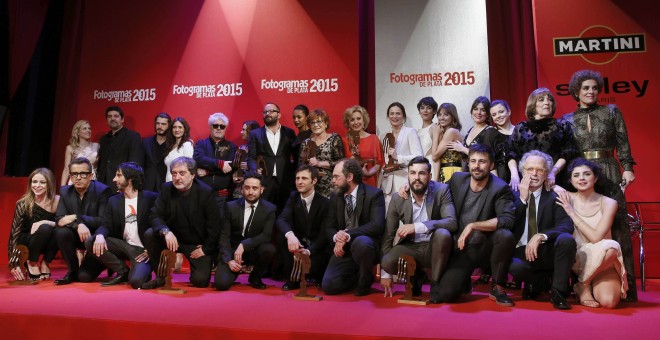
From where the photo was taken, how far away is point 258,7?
6.77m

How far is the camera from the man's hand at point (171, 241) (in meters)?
4.33

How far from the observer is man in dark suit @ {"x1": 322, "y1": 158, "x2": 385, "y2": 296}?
418cm

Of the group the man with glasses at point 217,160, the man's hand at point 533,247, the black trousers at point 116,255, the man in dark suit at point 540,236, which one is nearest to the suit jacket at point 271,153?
the man with glasses at point 217,160

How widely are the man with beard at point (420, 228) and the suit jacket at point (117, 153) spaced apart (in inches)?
128

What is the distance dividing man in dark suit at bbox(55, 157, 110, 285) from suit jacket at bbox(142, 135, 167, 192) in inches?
35.8

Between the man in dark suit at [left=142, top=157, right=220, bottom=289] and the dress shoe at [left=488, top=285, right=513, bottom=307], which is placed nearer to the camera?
the dress shoe at [left=488, top=285, right=513, bottom=307]

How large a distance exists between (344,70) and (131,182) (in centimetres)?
275

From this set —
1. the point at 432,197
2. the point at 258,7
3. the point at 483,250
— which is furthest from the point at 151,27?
the point at 483,250

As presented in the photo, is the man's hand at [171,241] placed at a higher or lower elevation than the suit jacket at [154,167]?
lower

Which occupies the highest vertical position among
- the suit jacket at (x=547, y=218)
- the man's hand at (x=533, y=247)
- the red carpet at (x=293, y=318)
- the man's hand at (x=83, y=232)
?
the suit jacket at (x=547, y=218)

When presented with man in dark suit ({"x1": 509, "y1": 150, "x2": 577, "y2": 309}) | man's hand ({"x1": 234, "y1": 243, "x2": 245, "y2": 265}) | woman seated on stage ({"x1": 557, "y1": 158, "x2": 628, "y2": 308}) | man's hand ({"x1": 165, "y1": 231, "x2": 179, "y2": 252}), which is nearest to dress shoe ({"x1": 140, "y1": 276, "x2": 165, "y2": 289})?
man's hand ({"x1": 165, "y1": 231, "x2": 179, "y2": 252})

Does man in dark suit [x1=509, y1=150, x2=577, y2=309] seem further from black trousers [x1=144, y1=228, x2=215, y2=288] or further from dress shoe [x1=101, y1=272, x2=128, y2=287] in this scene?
dress shoe [x1=101, y1=272, x2=128, y2=287]

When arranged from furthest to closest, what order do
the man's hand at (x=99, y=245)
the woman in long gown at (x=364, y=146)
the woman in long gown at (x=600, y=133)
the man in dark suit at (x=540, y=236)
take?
the woman in long gown at (x=364, y=146) < the man's hand at (x=99, y=245) < the woman in long gown at (x=600, y=133) < the man in dark suit at (x=540, y=236)

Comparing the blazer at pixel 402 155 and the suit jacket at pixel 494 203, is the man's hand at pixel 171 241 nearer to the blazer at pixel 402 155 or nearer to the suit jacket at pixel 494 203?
the blazer at pixel 402 155
